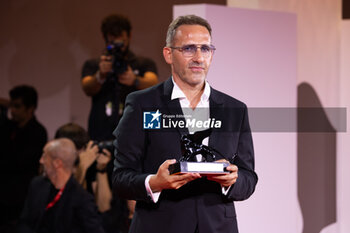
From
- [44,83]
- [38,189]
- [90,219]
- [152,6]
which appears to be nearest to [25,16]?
[44,83]

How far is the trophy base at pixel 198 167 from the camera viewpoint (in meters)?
1.72

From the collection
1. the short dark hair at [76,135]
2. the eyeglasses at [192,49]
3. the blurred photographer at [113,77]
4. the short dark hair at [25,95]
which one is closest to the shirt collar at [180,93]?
the eyeglasses at [192,49]

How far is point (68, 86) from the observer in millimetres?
6227

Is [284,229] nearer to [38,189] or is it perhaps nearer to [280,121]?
[280,121]

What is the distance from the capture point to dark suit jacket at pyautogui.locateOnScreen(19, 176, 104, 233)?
3.57 metres

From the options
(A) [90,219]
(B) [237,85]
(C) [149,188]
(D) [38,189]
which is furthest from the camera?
(D) [38,189]

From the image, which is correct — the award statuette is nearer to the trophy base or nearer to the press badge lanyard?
the trophy base

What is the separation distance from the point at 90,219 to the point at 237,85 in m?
1.29

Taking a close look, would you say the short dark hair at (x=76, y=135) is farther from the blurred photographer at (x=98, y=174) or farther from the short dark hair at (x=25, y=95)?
the short dark hair at (x=25, y=95)

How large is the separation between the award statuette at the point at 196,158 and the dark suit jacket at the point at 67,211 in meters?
1.76

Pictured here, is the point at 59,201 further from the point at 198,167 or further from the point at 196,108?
the point at 198,167

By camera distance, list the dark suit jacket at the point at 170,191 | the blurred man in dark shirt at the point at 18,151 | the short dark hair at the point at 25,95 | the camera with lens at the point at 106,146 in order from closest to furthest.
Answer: the dark suit jacket at the point at 170,191 < the camera with lens at the point at 106,146 < the blurred man in dark shirt at the point at 18,151 < the short dark hair at the point at 25,95

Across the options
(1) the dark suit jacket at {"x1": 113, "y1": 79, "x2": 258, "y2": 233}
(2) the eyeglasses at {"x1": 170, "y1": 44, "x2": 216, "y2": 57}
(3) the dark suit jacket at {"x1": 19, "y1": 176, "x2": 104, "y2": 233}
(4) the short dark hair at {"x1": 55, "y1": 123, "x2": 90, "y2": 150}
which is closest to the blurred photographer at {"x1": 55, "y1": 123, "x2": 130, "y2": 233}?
(4) the short dark hair at {"x1": 55, "y1": 123, "x2": 90, "y2": 150}

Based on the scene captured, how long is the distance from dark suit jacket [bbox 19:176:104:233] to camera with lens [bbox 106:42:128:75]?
0.79m
